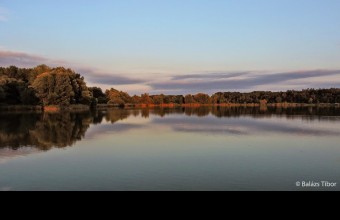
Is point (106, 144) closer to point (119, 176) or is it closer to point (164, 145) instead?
point (164, 145)

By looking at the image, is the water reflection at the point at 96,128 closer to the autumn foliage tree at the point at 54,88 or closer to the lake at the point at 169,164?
the lake at the point at 169,164

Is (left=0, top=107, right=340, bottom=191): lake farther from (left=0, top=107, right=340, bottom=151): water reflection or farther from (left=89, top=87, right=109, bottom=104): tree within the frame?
(left=89, top=87, right=109, bottom=104): tree

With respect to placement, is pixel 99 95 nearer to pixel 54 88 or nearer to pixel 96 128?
pixel 54 88

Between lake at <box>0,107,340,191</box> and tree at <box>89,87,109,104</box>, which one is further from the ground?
tree at <box>89,87,109,104</box>

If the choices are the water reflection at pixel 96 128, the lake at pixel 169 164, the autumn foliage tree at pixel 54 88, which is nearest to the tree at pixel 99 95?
the autumn foliage tree at pixel 54 88

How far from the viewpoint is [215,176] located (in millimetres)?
17484

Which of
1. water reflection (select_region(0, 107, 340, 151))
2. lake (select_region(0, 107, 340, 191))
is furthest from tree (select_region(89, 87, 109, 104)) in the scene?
lake (select_region(0, 107, 340, 191))

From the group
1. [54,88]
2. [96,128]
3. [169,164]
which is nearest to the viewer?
[169,164]

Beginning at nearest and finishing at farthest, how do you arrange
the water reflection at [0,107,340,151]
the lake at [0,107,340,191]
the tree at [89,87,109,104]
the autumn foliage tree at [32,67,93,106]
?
the lake at [0,107,340,191] → the water reflection at [0,107,340,151] → the autumn foliage tree at [32,67,93,106] → the tree at [89,87,109,104]

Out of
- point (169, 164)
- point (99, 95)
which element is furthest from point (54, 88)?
point (169, 164)

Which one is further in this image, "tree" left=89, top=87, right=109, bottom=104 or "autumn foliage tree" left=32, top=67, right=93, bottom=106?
"tree" left=89, top=87, right=109, bottom=104

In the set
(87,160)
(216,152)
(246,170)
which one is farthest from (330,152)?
(87,160)
